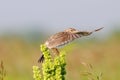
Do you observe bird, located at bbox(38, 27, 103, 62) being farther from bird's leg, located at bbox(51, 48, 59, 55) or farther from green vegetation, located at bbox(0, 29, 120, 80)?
green vegetation, located at bbox(0, 29, 120, 80)

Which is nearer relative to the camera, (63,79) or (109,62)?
(63,79)

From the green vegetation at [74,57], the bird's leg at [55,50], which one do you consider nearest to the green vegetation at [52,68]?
the bird's leg at [55,50]

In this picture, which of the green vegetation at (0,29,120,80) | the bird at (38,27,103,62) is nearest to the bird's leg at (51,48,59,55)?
the bird at (38,27,103,62)

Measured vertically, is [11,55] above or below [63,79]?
above

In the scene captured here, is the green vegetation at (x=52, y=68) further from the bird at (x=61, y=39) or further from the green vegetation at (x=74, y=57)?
the green vegetation at (x=74, y=57)

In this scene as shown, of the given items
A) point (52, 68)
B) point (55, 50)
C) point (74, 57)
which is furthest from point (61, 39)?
point (74, 57)

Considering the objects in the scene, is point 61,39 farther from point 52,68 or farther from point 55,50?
point 52,68

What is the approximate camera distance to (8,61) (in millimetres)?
14578

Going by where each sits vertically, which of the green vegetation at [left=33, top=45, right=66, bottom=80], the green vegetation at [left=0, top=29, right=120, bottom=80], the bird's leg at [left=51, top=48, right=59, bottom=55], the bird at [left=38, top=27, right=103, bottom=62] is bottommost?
the green vegetation at [left=33, top=45, right=66, bottom=80]

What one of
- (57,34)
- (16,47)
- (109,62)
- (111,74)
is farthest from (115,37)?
(57,34)

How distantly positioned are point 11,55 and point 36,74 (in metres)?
10.4

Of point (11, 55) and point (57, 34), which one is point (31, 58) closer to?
point (11, 55)

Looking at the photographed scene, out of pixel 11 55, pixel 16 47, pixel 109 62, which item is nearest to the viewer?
pixel 109 62

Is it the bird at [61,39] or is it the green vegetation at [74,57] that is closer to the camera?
the bird at [61,39]
